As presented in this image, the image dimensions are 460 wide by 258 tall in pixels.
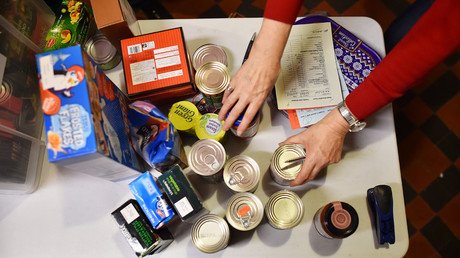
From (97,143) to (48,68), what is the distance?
0.18m

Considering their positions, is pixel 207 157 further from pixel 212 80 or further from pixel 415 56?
pixel 415 56

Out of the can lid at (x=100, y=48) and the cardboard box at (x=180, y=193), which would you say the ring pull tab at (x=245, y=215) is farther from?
the can lid at (x=100, y=48)

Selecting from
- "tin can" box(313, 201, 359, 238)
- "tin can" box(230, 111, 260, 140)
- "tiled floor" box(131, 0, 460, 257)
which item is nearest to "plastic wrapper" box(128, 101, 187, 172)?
"tin can" box(230, 111, 260, 140)

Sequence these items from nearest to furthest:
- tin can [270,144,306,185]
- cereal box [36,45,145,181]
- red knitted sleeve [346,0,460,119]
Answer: cereal box [36,45,145,181], red knitted sleeve [346,0,460,119], tin can [270,144,306,185]

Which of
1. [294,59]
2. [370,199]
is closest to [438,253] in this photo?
[370,199]

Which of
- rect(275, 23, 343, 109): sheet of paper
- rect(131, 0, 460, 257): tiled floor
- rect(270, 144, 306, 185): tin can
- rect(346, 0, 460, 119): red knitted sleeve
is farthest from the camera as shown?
rect(131, 0, 460, 257): tiled floor

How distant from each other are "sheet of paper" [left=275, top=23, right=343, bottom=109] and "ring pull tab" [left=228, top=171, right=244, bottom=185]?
24cm

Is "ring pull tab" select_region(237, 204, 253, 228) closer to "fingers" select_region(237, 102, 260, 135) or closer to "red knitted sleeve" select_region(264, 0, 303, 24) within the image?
"fingers" select_region(237, 102, 260, 135)

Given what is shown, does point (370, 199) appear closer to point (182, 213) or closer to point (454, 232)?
point (182, 213)

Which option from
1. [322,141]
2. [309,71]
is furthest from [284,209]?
[309,71]

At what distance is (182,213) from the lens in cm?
81

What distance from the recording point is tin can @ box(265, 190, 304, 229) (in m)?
0.83

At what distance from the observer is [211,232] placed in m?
0.84

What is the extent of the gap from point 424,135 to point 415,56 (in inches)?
43.2
